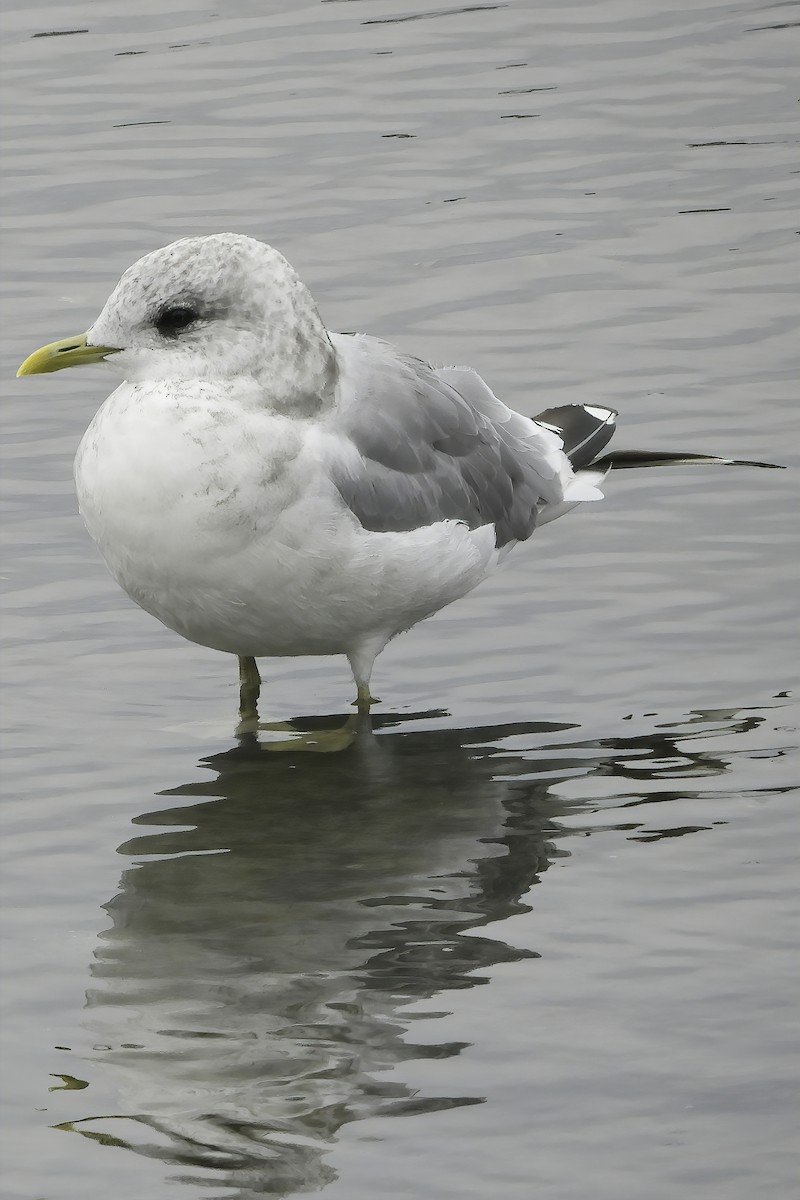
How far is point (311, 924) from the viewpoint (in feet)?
20.7

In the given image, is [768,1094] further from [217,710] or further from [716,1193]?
[217,710]

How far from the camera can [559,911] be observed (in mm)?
6379

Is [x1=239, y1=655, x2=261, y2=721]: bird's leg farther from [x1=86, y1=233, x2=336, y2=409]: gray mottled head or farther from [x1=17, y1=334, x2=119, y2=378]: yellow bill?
[x1=17, y1=334, x2=119, y2=378]: yellow bill

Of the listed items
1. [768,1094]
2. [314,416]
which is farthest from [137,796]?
[768,1094]

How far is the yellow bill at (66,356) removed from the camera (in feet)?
23.1

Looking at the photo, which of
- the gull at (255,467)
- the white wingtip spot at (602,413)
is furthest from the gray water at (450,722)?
the gull at (255,467)


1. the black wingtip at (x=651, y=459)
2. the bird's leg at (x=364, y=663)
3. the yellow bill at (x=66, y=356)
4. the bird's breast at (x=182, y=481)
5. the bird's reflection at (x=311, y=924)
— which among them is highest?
the yellow bill at (x=66, y=356)

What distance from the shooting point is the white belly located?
6.76 metres

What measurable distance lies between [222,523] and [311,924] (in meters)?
1.22

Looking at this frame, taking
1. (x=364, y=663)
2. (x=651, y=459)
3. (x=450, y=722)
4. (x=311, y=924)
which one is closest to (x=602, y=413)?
(x=651, y=459)

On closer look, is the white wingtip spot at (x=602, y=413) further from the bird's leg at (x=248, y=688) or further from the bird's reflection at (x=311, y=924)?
the bird's leg at (x=248, y=688)

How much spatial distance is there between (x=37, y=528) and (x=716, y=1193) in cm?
485

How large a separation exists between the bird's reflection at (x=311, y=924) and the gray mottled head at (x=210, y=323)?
1242mm

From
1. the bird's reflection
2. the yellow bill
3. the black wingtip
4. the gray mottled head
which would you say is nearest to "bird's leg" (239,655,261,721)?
the bird's reflection
